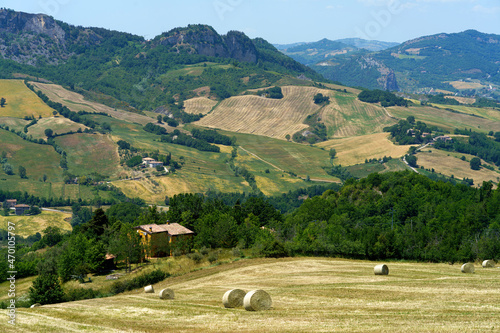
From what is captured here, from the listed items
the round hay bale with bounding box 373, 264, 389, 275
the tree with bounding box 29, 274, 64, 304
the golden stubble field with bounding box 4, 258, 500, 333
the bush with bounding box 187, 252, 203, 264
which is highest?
the golden stubble field with bounding box 4, 258, 500, 333

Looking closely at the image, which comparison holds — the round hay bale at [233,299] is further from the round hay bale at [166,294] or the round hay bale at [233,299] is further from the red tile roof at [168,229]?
the red tile roof at [168,229]

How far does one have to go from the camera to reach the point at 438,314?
3500cm

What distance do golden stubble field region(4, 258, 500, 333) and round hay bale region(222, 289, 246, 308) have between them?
101cm

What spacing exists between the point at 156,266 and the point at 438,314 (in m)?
58.9

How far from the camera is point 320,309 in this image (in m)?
39.2

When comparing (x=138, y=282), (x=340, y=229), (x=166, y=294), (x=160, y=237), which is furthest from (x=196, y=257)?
(x=166, y=294)

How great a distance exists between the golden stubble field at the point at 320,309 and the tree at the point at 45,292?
56.7 feet

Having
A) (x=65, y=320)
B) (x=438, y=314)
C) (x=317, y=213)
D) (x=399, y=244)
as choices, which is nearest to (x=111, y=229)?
(x=317, y=213)

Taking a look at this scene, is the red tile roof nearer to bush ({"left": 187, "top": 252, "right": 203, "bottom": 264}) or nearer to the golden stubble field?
bush ({"left": 187, "top": 252, "right": 203, "bottom": 264})

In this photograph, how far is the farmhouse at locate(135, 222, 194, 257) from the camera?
324 feet

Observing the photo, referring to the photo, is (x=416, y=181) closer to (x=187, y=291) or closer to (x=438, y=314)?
(x=187, y=291)

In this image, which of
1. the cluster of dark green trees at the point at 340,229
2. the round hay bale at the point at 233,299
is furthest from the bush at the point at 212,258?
the round hay bale at the point at 233,299

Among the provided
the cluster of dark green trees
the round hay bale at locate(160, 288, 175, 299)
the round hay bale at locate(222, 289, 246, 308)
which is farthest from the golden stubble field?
the cluster of dark green trees

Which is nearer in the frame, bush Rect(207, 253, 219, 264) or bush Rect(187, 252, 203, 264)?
bush Rect(207, 253, 219, 264)
